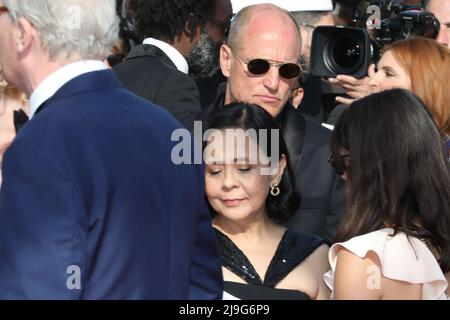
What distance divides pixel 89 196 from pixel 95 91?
29 centimetres

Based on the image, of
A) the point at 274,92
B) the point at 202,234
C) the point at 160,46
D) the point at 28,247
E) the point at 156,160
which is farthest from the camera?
the point at 160,46

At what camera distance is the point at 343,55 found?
13.8ft

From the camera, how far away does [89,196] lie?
6.70ft

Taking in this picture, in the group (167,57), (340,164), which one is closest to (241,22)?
(167,57)

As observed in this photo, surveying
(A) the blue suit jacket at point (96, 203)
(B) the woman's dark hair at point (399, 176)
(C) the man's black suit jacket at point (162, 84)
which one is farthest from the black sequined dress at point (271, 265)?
(A) the blue suit jacket at point (96, 203)

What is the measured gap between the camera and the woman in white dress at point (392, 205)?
109 inches

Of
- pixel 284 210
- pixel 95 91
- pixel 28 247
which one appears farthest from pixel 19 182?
pixel 284 210

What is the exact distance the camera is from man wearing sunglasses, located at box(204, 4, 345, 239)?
3.63 m

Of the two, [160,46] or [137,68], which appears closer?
[137,68]

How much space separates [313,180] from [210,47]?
1.24 metres

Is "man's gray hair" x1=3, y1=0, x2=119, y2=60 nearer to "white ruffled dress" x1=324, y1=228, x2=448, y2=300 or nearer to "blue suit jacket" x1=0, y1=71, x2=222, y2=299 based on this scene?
"blue suit jacket" x1=0, y1=71, x2=222, y2=299
